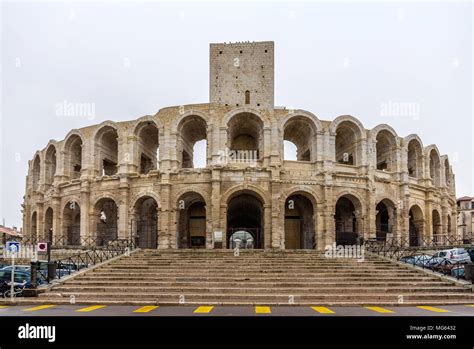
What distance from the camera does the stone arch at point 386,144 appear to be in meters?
31.9

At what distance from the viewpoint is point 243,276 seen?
17.7 metres

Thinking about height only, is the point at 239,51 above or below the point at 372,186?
above

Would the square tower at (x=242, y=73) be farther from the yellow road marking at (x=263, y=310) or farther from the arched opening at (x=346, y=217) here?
the yellow road marking at (x=263, y=310)

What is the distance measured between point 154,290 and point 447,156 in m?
32.9

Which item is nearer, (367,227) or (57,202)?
(367,227)

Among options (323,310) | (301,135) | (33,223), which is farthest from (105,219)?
(323,310)

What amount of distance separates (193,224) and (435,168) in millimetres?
21986

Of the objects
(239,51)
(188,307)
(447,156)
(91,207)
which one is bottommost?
(188,307)

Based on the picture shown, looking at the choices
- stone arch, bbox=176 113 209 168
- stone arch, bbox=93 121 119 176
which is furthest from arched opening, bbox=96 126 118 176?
stone arch, bbox=176 113 209 168

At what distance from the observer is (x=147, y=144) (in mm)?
34625

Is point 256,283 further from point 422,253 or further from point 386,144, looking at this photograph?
point 386,144
